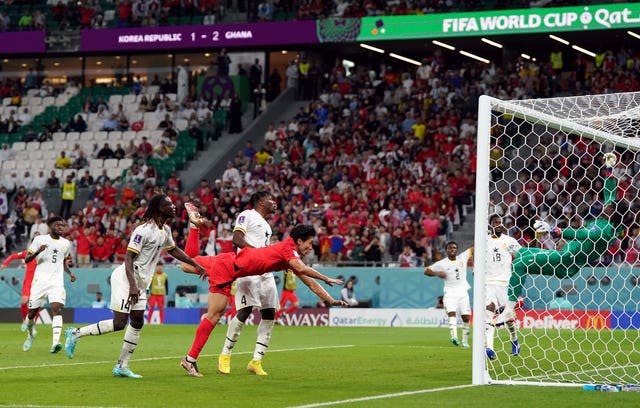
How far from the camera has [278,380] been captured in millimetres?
14453

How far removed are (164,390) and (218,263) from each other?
7.71 ft

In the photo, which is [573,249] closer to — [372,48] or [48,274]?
[48,274]

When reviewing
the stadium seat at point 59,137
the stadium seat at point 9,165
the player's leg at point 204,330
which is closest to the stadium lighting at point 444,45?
the stadium seat at point 59,137

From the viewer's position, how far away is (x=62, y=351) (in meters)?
19.9

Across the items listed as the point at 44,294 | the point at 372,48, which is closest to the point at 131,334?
the point at 44,294

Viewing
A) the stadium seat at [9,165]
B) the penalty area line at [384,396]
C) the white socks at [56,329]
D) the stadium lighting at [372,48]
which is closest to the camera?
the penalty area line at [384,396]

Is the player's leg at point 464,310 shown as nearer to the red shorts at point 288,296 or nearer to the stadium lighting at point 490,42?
the red shorts at point 288,296

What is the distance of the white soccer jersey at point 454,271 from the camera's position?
75.5 ft

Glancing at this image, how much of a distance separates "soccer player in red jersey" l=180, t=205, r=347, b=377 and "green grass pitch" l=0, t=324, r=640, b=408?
638 millimetres

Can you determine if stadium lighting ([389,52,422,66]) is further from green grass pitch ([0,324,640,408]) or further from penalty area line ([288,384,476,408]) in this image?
penalty area line ([288,384,476,408])

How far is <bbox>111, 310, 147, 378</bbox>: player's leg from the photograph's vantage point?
14422 millimetres

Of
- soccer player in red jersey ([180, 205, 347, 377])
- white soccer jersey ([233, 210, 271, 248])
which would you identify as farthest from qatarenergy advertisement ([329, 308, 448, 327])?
soccer player in red jersey ([180, 205, 347, 377])

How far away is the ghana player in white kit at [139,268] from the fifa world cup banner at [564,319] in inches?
578

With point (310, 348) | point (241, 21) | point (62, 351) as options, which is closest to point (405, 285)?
point (310, 348)
